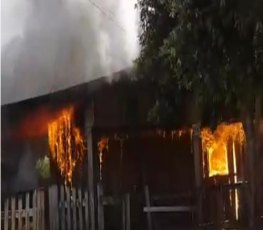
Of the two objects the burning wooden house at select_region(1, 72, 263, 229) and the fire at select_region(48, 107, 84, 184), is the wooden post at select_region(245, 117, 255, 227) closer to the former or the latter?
the burning wooden house at select_region(1, 72, 263, 229)

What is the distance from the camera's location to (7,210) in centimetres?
1045

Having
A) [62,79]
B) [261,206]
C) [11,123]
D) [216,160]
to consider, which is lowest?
[261,206]

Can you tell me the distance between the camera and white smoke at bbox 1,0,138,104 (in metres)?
12.7

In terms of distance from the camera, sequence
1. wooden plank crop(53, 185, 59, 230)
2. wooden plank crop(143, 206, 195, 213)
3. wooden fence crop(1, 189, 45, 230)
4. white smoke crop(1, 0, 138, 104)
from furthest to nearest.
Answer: white smoke crop(1, 0, 138, 104) → wooden plank crop(53, 185, 59, 230) → wooden fence crop(1, 189, 45, 230) → wooden plank crop(143, 206, 195, 213)

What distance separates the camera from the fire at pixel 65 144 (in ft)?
39.0

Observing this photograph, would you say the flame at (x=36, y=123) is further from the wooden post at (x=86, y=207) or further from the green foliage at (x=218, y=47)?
the green foliage at (x=218, y=47)

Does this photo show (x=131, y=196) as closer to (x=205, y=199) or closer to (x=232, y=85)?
(x=205, y=199)

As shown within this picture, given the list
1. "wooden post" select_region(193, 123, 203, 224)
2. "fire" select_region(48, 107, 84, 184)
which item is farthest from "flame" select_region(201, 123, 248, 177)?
"fire" select_region(48, 107, 84, 184)

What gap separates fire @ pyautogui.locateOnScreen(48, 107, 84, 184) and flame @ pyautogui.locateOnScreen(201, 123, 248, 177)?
258 centimetres

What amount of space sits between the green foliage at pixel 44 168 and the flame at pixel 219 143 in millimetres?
3307

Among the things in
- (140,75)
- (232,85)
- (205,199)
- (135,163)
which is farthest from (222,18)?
(135,163)

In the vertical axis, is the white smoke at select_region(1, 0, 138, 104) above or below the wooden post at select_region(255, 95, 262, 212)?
above

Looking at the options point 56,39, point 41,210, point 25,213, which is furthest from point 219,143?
point 25,213

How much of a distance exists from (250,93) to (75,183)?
549cm
